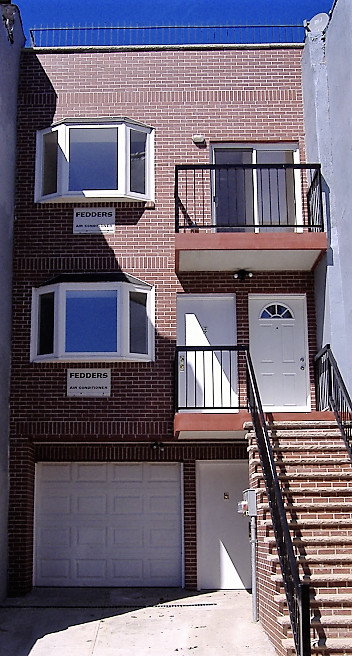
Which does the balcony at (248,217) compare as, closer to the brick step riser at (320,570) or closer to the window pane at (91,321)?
the window pane at (91,321)

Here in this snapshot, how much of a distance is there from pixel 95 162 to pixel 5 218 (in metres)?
1.83

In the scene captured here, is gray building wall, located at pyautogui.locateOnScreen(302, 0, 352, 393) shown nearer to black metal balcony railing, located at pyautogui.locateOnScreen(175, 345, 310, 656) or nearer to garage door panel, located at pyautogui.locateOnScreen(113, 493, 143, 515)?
black metal balcony railing, located at pyautogui.locateOnScreen(175, 345, 310, 656)

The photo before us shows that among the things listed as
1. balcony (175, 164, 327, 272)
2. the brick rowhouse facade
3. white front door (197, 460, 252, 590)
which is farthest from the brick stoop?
balcony (175, 164, 327, 272)

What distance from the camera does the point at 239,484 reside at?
14031 millimetres

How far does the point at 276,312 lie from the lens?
46.3ft

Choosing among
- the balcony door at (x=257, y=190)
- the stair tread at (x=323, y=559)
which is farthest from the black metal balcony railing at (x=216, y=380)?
the balcony door at (x=257, y=190)

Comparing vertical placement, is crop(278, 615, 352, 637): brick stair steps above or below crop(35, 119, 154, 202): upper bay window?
below

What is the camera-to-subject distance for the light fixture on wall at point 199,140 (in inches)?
570

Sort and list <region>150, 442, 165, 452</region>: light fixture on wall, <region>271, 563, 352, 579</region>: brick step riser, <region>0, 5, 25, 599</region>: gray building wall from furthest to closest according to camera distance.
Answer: <region>150, 442, 165, 452</region>: light fixture on wall < <region>0, 5, 25, 599</region>: gray building wall < <region>271, 563, 352, 579</region>: brick step riser

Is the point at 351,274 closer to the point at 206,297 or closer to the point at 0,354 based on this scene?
the point at 206,297

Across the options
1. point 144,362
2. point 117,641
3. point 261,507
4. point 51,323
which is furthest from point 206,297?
point 117,641

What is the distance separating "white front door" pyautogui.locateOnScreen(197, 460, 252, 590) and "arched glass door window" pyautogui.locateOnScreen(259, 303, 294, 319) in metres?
2.46

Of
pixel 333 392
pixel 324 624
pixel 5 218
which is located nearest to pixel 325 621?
pixel 324 624

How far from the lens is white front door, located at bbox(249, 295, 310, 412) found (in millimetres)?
13758
